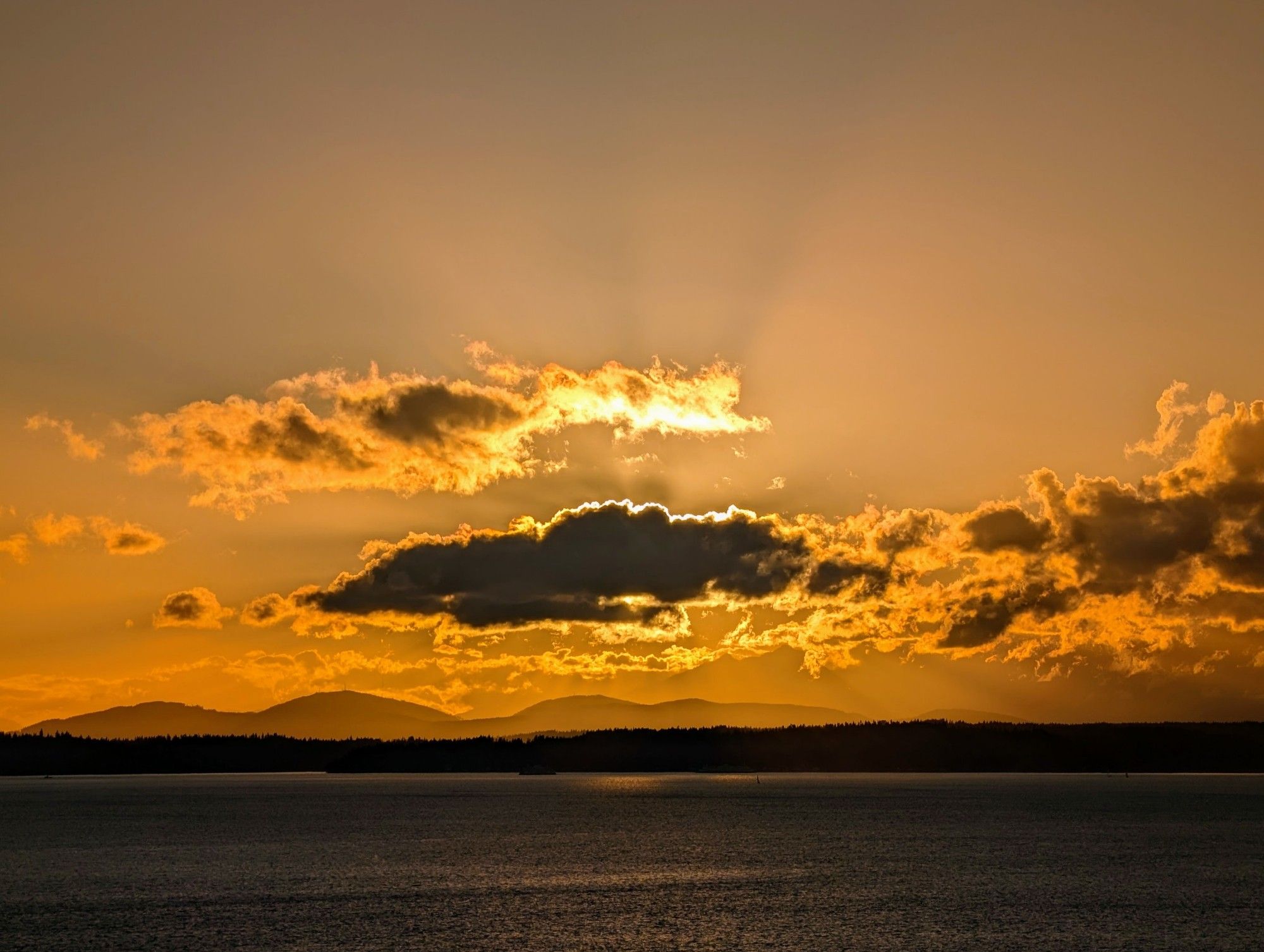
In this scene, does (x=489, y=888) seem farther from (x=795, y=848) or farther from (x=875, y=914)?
(x=795, y=848)

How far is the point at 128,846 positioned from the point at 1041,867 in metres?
108

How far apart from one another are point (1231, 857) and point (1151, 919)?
2380 inches

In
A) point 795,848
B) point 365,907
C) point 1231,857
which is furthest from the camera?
point 795,848

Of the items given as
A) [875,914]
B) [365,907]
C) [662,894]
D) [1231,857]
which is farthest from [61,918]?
[1231,857]

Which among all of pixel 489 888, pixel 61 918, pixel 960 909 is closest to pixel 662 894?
pixel 489 888

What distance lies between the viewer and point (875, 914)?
92188 mm

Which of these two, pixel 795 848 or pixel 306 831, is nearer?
pixel 795 848

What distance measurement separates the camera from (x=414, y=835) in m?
175

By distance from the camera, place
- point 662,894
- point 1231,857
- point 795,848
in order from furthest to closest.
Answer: point 795,848
point 1231,857
point 662,894

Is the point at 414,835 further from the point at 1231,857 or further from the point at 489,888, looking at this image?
the point at 1231,857

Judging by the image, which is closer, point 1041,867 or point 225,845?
point 1041,867

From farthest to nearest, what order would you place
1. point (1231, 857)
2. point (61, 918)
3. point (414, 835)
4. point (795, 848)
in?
point (414, 835) < point (795, 848) < point (1231, 857) < point (61, 918)

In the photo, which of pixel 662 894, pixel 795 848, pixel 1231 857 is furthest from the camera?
pixel 795 848

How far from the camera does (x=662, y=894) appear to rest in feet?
336
